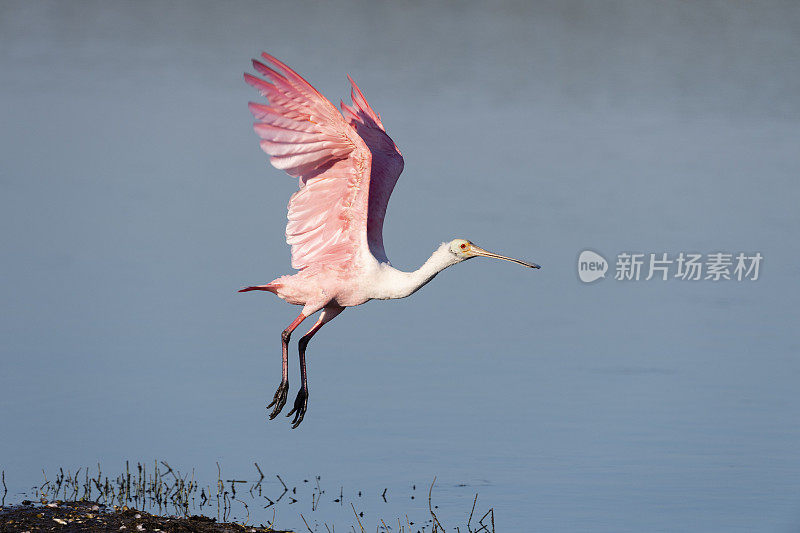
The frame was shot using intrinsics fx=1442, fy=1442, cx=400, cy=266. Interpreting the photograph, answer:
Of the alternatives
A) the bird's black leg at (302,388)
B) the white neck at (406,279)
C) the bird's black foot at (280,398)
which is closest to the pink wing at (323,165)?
the white neck at (406,279)

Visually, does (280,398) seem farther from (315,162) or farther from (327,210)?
(315,162)

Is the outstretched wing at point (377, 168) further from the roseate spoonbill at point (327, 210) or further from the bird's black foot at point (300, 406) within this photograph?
the bird's black foot at point (300, 406)

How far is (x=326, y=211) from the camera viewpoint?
1021 cm

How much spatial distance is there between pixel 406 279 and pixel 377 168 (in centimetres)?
98

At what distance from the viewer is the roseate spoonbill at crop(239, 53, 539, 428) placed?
31.4 feet

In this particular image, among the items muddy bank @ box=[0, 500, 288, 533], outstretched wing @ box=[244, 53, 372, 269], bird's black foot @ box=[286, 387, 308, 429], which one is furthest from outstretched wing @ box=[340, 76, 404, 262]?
muddy bank @ box=[0, 500, 288, 533]

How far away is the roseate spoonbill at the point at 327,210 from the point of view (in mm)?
9570

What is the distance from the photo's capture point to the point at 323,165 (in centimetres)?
1004

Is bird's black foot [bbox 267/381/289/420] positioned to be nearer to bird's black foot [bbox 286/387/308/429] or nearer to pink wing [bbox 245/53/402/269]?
bird's black foot [bbox 286/387/308/429]

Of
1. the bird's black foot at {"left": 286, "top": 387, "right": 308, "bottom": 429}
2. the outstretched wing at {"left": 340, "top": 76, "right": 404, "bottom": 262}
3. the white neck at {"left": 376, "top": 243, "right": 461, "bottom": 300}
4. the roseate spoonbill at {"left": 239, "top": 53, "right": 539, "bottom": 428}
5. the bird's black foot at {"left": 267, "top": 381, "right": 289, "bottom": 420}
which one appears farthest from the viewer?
the outstretched wing at {"left": 340, "top": 76, "right": 404, "bottom": 262}

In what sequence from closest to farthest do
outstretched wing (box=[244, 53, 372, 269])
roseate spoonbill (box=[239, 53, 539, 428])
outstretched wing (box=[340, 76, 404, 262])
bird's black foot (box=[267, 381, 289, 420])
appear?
outstretched wing (box=[244, 53, 372, 269]) < roseate spoonbill (box=[239, 53, 539, 428]) < bird's black foot (box=[267, 381, 289, 420]) < outstretched wing (box=[340, 76, 404, 262])

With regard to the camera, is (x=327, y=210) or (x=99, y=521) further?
(x=327, y=210)

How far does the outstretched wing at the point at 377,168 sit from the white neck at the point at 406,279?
310 millimetres

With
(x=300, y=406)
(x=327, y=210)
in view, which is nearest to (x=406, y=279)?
(x=327, y=210)
